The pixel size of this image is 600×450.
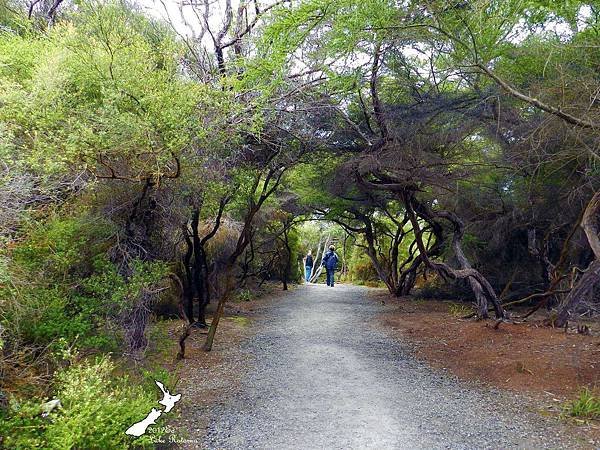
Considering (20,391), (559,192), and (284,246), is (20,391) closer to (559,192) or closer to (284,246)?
(559,192)

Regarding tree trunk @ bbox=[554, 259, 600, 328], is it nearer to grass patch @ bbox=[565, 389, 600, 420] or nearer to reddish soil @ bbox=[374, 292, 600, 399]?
reddish soil @ bbox=[374, 292, 600, 399]

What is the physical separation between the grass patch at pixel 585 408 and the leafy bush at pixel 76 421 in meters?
3.72

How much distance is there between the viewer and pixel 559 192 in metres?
8.33

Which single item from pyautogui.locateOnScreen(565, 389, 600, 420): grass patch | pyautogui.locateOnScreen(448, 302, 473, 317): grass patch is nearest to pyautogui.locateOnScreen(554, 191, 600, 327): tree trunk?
pyautogui.locateOnScreen(565, 389, 600, 420): grass patch

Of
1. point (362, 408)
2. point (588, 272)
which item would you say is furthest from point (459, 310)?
point (362, 408)

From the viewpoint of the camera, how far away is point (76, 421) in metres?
2.89

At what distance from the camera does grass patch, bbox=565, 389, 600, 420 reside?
425cm

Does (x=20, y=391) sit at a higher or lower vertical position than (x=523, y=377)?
higher

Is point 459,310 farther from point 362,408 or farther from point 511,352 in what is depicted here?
point 362,408

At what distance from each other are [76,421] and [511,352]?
5.94m

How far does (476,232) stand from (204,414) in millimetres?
9097

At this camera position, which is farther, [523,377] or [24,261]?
[523,377]

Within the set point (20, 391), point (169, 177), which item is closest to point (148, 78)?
point (169, 177)

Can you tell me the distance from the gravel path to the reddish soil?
493mm
